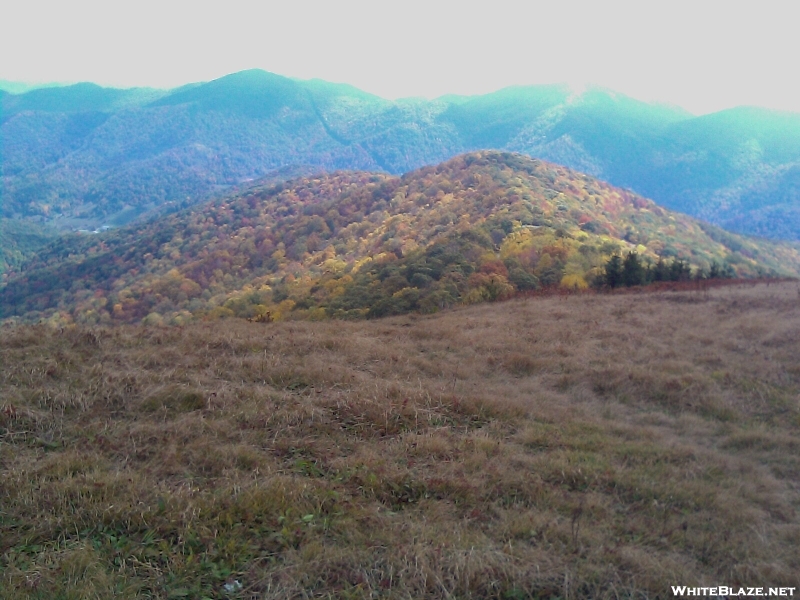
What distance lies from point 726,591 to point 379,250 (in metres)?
30.7

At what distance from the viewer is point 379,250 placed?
107ft

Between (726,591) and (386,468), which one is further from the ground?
(386,468)

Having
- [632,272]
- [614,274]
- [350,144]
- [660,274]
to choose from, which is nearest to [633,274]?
[632,272]

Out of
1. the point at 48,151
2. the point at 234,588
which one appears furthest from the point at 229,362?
the point at 48,151

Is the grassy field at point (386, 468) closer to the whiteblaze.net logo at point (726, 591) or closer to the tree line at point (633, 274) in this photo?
the whiteblaze.net logo at point (726, 591)

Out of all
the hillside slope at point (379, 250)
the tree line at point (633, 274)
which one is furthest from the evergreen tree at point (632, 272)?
the hillside slope at point (379, 250)

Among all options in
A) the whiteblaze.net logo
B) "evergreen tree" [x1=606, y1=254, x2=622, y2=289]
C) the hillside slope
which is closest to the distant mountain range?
the hillside slope

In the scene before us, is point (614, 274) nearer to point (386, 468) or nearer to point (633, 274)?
point (633, 274)

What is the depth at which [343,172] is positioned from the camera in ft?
269

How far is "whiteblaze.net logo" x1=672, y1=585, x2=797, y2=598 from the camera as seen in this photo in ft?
8.29

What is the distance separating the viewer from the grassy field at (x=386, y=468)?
258 cm

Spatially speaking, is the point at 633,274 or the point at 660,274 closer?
the point at 633,274

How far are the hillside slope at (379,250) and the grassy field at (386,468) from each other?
609 cm

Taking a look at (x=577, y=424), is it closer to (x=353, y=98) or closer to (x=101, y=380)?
(x=101, y=380)
